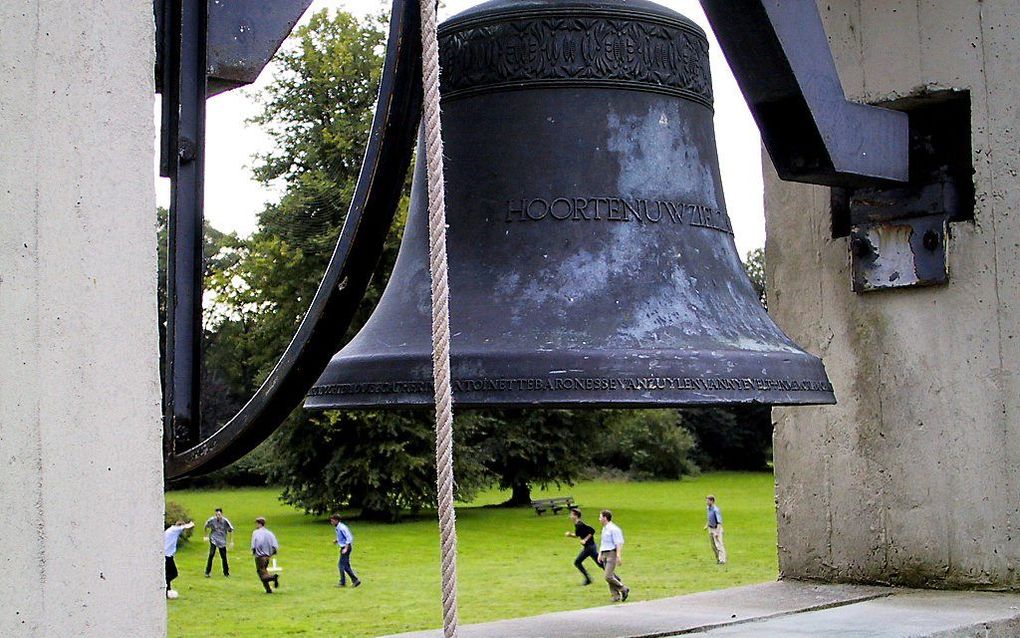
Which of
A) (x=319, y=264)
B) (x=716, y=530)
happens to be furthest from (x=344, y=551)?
(x=319, y=264)

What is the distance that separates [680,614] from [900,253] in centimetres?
136

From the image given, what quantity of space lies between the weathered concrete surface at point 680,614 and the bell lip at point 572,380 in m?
1.08

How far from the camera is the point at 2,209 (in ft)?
4.49

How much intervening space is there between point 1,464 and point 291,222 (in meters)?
27.1

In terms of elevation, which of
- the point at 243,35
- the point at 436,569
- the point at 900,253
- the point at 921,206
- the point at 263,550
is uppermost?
the point at 243,35

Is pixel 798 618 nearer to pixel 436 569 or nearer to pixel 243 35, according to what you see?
pixel 243 35

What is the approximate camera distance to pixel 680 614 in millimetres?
3846

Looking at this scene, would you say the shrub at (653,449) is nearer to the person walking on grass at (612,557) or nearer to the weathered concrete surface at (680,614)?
the person walking on grass at (612,557)

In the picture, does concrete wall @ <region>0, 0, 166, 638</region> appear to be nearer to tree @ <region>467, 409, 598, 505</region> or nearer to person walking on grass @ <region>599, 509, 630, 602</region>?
person walking on grass @ <region>599, 509, 630, 602</region>

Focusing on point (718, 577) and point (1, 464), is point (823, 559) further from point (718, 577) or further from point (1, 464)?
point (718, 577)

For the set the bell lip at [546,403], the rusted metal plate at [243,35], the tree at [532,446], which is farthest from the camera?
the tree at [532,446]

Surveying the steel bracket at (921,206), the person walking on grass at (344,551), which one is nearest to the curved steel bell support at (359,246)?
the steel bracket at (921,206)

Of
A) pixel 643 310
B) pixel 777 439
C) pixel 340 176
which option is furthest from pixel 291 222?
pixel 643 310

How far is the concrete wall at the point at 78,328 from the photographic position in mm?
1370
